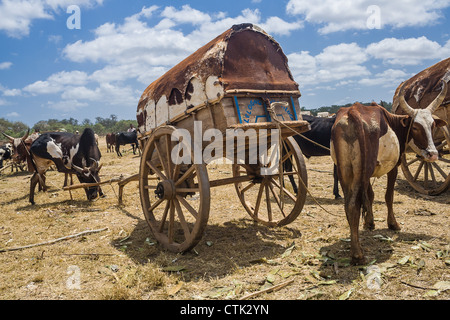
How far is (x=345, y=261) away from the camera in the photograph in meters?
3.54

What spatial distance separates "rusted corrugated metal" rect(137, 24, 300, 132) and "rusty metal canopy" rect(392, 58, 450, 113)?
12.3 ft

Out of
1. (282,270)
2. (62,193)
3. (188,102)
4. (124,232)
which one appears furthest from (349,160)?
(62,193)

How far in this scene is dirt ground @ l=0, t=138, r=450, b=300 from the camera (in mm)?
3068

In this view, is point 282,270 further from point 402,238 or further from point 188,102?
point 188,102

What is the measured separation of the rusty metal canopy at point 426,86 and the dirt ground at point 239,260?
83.0 inches

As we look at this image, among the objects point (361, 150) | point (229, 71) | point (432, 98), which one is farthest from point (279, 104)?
point (432, 98)

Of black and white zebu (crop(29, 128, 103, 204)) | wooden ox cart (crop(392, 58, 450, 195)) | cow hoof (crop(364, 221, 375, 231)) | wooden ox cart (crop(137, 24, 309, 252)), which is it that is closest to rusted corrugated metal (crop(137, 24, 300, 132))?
wooden ox cart (crop(137, 24, 309, 252))

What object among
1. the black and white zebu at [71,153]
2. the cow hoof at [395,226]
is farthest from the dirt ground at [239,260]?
the black and white zebu at [71,153]

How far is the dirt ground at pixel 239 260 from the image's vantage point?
3.07 m

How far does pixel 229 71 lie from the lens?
12.4ft

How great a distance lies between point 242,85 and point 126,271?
264 centimetres

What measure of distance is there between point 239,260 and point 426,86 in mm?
5913

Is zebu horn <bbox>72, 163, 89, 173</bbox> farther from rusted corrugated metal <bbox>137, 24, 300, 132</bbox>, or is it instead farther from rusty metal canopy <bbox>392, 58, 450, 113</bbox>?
rusty metal canopy <bbox>392, 58, 450, 113</bbox>
